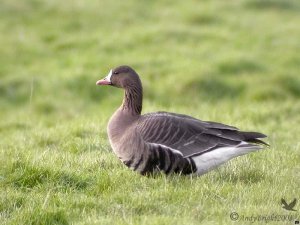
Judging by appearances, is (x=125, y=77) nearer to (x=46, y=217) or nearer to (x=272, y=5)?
(x=46, y=217)

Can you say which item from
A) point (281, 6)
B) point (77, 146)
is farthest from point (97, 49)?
point (77, 146)

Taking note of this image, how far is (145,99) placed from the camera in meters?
14.5

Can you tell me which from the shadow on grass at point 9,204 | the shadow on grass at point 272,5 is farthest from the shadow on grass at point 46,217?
the shadow on grass at point 272,5

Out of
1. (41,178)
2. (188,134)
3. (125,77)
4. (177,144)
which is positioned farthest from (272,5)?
(41,178)

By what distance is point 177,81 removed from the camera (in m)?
15.0

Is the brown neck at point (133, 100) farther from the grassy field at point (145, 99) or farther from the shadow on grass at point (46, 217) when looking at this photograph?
the shadow on grass at point (46, 217)

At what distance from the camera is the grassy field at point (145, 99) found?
5988 mm

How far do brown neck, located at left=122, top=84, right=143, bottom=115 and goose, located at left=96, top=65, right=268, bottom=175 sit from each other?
0.22 m

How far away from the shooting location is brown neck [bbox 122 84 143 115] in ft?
23.6

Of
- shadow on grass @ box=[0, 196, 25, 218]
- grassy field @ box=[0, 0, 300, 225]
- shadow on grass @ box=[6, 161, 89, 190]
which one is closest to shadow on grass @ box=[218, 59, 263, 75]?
grassy field @ box=[0, 0, 300, 225]

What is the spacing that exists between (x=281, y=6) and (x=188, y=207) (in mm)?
16667

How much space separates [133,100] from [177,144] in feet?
2.86

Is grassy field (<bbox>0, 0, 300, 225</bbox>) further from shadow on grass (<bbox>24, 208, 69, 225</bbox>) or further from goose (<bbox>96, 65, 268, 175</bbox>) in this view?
goose (<bbox>96, 65, 268, 175</bbox>)

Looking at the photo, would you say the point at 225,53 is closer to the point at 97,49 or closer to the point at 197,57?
the point at 197,57
